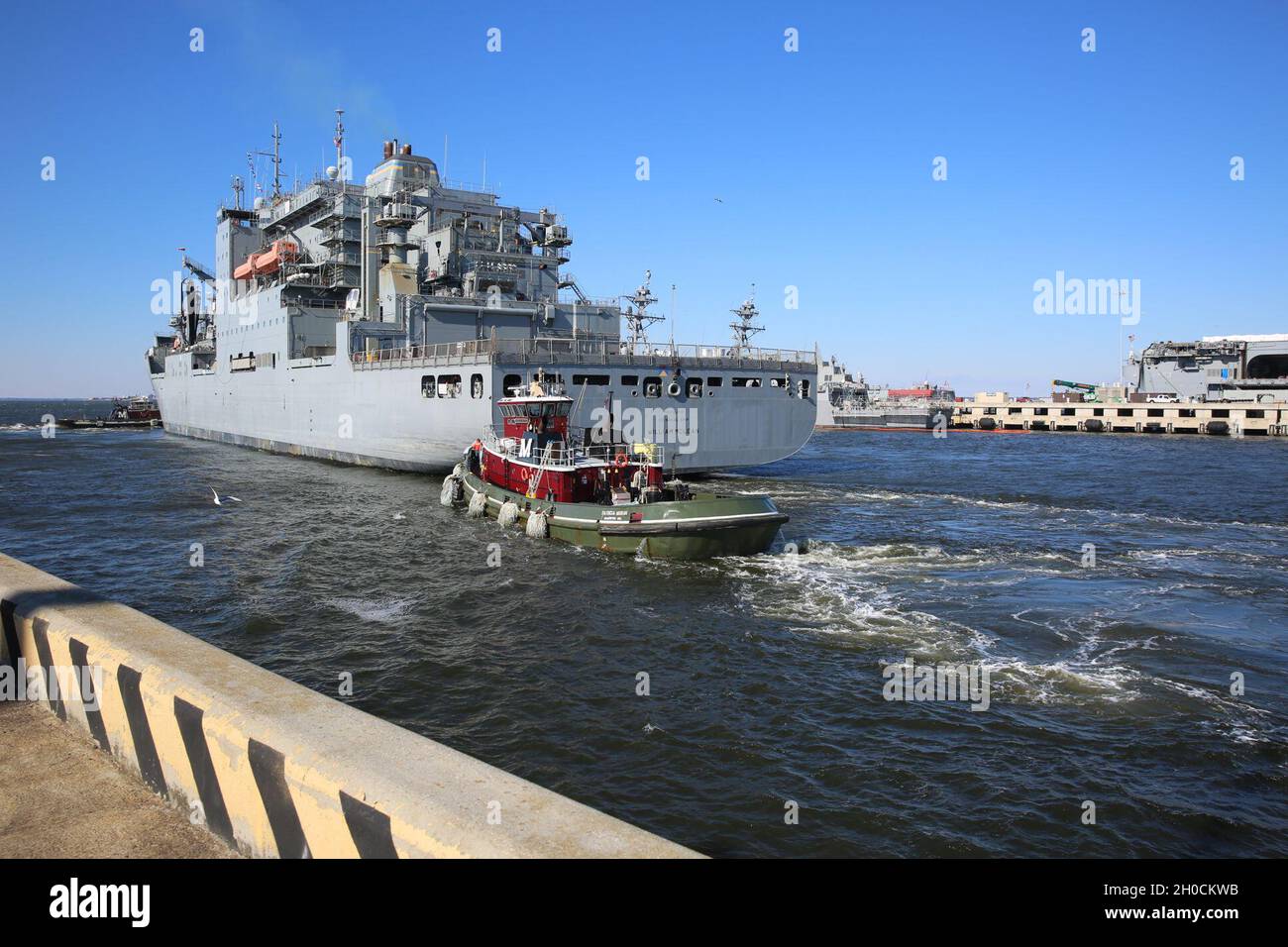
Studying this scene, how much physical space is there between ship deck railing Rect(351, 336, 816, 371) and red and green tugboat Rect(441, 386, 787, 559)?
365cm

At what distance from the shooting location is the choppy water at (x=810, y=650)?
9.69 meters

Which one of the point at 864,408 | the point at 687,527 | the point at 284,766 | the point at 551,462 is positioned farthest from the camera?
the point at 864,408

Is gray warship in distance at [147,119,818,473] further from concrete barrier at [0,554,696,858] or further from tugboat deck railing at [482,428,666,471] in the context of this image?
concrete barrier at [0,554,696,858]

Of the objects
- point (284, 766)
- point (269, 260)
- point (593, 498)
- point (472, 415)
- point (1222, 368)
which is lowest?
point (593, 498)

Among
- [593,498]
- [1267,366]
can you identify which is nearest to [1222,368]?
[1267,366]

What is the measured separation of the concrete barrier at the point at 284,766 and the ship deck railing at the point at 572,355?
91.4ft

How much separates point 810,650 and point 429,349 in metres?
29.7

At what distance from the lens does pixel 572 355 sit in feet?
115

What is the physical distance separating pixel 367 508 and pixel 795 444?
20.9m

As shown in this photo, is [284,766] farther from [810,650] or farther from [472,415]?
[472,415]

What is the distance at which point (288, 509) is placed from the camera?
31609 millimetres

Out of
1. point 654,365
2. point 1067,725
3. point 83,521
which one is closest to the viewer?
point 1067,725
